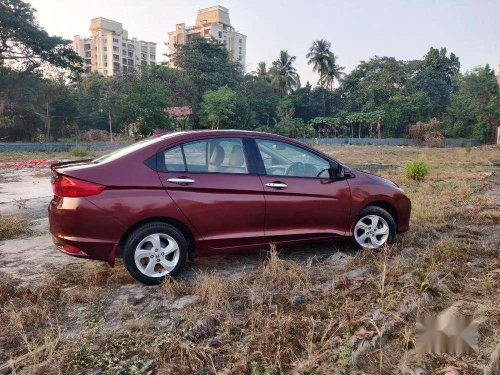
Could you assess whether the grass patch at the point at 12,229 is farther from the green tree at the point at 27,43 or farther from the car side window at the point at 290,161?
the green tree at the point at 27,43

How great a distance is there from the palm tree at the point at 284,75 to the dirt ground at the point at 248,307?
5293 cm

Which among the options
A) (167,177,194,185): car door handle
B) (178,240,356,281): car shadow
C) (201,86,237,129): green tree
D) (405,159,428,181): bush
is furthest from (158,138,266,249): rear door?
(201,86,237,129): green tree

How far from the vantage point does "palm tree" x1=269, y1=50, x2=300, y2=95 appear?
181 ft

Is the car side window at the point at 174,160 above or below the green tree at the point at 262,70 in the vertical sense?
below

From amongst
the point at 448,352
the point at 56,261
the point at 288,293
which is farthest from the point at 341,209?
the point at 56,261

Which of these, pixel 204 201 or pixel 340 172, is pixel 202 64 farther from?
pixel 204 201

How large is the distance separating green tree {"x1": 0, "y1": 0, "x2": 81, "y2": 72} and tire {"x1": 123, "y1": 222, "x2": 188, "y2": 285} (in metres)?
31.2

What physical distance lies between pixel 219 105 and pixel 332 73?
2497cm

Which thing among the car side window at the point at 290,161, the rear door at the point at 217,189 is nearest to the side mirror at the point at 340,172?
the car side window at the point at 290,161

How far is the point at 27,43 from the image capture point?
29.3 m

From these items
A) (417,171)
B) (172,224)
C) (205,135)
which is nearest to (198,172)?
(205,135)

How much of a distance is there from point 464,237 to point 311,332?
144 inches

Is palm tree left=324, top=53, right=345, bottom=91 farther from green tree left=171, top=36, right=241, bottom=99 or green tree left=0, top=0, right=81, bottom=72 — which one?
green tree left=0, top=0, right=81, bottom=72

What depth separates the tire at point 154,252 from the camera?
11.6 ft
